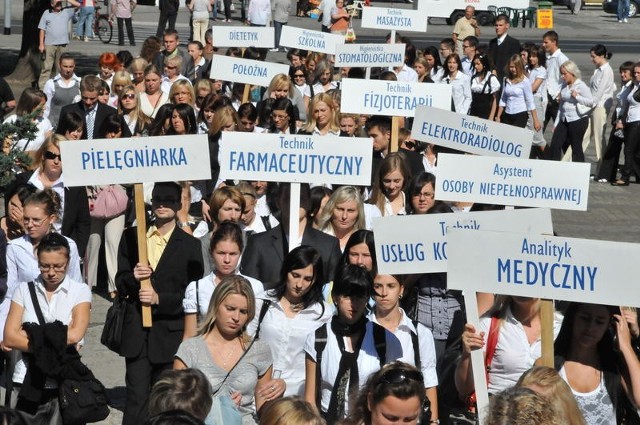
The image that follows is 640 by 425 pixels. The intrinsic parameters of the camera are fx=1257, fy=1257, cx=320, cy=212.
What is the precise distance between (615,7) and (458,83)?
94.3 ft

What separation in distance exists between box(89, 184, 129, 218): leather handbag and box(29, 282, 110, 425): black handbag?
12.1 feet

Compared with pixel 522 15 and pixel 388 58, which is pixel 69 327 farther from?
pixel 522 15

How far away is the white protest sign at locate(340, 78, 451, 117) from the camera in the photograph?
39.2 ft

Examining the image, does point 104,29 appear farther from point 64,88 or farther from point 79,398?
point 79,398

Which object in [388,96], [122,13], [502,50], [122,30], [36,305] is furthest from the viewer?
[122,30]

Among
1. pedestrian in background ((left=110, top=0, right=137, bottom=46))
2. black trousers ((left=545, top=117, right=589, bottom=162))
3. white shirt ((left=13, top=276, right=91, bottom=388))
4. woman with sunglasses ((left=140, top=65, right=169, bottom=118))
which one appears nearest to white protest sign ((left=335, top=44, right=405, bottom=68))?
black trousers ((left=545, top=117, right=589, bottom=162))

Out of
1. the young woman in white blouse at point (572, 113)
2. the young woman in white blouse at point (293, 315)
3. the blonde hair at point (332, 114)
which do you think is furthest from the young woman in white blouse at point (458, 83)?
the young woman in white blouse at point (293, 315)


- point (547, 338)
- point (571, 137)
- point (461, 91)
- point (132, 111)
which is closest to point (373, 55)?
point (461, 91)

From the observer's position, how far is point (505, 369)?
646 centimetres

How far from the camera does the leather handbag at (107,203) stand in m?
10.8

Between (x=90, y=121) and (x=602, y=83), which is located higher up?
(x=602, y=83)

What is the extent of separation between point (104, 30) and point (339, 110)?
1908cm

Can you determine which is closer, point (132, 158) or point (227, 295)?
point (227, 295)

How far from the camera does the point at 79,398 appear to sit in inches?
275
